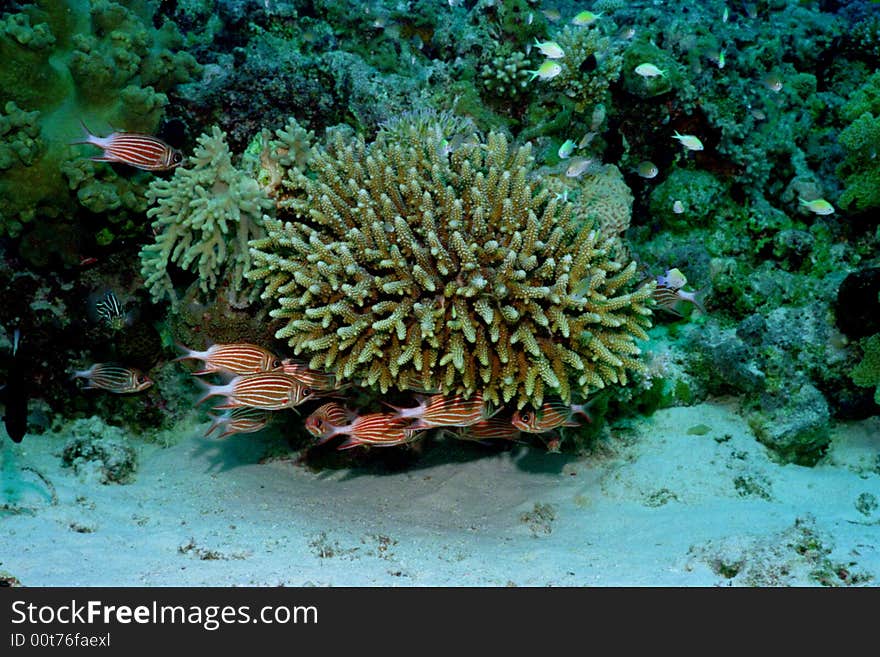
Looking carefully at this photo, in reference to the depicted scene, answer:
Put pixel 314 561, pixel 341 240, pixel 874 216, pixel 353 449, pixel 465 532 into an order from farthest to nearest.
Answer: pixel 874 216
pixel 353 449
pixel 465 532
pixel 341 240
pixel 314 561

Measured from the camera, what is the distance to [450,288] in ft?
13.3

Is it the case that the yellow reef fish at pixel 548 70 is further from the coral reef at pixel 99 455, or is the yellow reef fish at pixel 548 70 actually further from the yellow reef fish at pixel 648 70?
the coral reef at pixel 99 455

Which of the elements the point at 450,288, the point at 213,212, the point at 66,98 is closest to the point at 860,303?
the point at 450,288

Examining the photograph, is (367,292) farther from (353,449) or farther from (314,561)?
(353,449)

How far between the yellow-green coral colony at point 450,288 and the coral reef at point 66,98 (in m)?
2.42

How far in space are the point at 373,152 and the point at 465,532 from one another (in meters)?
3.16

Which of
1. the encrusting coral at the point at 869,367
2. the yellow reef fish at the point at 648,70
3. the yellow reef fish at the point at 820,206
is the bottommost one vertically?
the encrusting coral at the point at 869,367

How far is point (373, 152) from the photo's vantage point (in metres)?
4.81

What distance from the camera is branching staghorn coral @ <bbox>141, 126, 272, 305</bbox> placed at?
14.5ft

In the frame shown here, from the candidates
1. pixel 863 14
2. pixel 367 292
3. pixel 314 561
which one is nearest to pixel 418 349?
pixel 367 292

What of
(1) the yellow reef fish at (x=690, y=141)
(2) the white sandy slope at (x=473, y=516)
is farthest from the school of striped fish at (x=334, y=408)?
(1) the yellow reef fish at (x=690, y=141)

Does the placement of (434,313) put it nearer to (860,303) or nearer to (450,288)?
(450,288)

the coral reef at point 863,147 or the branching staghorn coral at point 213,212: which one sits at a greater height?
the coral reef at point 863,147

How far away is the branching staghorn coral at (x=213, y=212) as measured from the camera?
4.41 meters
